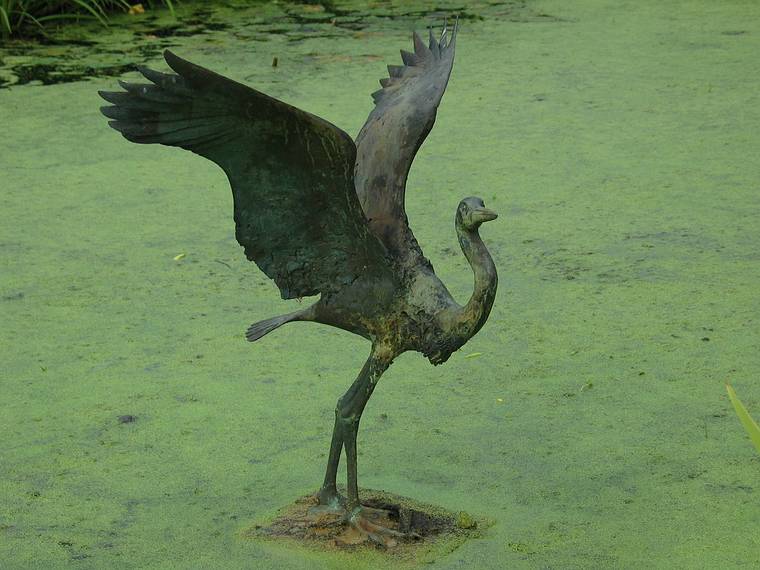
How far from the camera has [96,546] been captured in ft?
7.99

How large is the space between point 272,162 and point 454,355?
1128mm

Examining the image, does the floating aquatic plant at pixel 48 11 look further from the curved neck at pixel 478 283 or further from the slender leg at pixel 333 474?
the curved neck at pixel 478 283

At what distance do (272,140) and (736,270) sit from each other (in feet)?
6.08

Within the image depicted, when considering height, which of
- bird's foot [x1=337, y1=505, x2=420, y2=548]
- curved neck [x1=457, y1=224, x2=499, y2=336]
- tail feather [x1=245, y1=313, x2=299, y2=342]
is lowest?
bird's foot [x1=337, y1=505, x2=420, y2=548]

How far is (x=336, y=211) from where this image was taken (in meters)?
2.18

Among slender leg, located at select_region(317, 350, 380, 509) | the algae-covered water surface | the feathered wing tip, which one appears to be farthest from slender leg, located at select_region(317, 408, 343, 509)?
the feathered wing tip

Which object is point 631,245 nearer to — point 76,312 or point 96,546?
point 76,312

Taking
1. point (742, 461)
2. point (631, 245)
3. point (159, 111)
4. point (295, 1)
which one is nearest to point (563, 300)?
point (631, 245)

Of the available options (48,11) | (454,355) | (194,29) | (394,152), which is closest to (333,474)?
(394,152)

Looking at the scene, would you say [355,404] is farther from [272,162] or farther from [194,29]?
[194,29]

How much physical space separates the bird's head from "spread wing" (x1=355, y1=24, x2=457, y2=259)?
0.11 metres

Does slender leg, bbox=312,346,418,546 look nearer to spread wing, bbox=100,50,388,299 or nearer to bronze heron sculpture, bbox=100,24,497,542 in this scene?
bronze heron sculpture, bbox=100,24,497,542

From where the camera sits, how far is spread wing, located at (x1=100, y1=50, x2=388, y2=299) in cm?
196

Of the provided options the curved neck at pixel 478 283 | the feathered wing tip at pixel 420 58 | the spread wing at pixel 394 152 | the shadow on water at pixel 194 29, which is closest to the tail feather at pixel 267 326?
the spread wing at pixel 394 152
